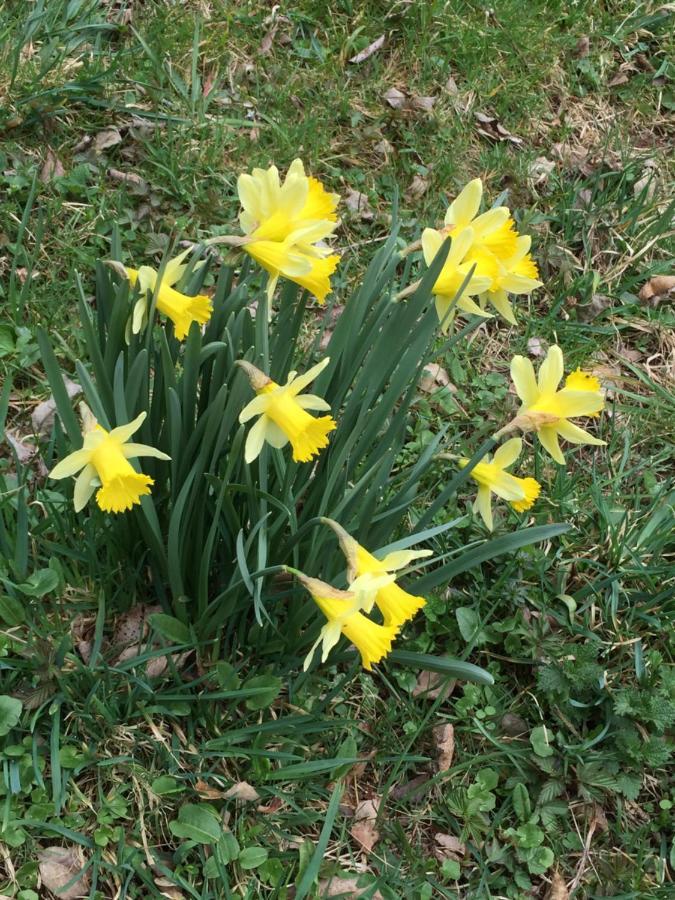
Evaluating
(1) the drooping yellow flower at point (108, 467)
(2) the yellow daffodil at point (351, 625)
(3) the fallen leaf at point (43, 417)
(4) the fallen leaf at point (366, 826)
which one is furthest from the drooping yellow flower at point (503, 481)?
(3) the fallen leaf at point (43, 417)

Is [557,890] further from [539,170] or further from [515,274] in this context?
[539,170]

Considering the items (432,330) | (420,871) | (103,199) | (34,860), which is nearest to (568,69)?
(103,199)

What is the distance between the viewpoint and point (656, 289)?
3229 millimetres

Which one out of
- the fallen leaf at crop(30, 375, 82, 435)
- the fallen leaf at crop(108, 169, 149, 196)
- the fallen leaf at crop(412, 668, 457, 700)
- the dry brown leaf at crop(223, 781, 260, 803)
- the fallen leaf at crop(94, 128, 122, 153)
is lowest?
the fallen leaf at crop(412, 668, 457, 700)

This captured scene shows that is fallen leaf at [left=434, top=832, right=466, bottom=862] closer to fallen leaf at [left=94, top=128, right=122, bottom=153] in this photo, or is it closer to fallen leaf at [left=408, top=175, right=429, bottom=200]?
fallen leaf at [left=408, top=175, right=429, bottom=200]

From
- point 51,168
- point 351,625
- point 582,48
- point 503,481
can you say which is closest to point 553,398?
point 503,481

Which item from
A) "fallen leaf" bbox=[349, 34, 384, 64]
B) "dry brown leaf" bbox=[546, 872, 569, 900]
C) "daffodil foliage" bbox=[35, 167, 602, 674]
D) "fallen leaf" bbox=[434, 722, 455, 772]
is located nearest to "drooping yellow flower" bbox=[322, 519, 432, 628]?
"daffodil foliage" bbox=[35, 167, 602, 674]

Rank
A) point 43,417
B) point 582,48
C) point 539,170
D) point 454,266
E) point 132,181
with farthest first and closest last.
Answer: point 582,48 < point 539,170 < point 132,181 < point 43,417 < point 454,266

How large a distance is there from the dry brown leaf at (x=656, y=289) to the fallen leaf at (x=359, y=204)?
3.40 feet

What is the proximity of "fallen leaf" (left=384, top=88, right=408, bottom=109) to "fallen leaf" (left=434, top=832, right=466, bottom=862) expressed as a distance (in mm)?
2646

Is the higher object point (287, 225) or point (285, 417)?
point (287, 225)

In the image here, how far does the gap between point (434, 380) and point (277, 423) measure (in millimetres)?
1469

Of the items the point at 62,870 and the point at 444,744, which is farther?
the point at 444,744

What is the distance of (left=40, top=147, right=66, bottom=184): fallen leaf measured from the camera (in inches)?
114
